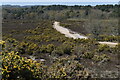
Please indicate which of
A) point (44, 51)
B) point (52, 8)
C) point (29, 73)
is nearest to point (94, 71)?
point (29, 73)

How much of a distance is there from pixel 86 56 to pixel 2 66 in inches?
232

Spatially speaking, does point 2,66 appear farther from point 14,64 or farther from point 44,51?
point 44,51

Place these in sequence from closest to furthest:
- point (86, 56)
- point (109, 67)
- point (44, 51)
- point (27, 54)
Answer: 1. point (109, 67)
2. point (86, 56)
3. point (27, 54)
4. point (44, 51)

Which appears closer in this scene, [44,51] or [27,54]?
[27,54]

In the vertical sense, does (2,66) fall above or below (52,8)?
below

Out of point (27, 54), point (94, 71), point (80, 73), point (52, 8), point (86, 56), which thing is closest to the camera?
point (80, 73)

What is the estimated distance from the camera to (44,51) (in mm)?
11312

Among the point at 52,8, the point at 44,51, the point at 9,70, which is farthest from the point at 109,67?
the point at 52,8

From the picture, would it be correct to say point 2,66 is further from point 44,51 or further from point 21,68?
point 44,51

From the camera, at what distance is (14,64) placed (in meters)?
4.69

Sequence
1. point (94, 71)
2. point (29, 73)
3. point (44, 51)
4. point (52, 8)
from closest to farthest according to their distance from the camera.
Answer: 1. point (29, 73)
2. point (94, 71)
3. point (44, 51)
4. point (52, 8)

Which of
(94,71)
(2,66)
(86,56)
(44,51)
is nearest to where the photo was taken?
(2,66)

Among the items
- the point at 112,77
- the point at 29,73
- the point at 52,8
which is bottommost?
the point at 112,77

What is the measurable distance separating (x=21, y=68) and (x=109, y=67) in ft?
15.0
